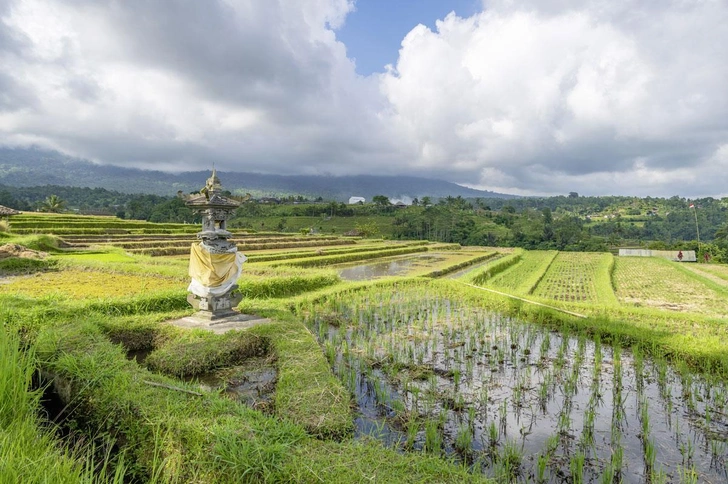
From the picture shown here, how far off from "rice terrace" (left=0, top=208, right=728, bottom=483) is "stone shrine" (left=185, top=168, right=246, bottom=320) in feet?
2.65

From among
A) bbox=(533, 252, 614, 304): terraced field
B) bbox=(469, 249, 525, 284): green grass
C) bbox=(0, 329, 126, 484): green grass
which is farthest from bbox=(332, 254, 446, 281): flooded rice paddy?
bbox=(0, 329, 126, 484): green grass

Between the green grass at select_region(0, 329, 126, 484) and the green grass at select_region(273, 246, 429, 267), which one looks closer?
the green grass at select_region(0, 329, 126, 484)

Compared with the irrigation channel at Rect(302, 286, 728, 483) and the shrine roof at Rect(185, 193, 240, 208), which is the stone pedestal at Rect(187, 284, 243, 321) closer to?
the shrine roof at Rect(185, 193, 240, 208)

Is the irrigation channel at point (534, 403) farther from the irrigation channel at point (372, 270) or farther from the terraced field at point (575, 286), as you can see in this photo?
the irrigation channel at point (372, 270)

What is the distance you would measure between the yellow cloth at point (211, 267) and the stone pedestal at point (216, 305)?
31cm

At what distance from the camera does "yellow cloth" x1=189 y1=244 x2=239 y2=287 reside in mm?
8391

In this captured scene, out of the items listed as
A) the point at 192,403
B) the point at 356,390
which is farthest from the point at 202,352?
the point at 356,390

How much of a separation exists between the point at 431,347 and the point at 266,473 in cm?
585

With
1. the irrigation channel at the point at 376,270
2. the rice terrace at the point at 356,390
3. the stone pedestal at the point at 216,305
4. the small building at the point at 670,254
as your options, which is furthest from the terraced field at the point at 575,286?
the small building at the point at 670,254

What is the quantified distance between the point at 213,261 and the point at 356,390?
4.13 metres

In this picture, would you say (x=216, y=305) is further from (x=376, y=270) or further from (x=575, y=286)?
(x=575, y=286)

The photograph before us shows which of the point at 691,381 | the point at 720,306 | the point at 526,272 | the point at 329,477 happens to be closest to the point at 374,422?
the point at 329,477

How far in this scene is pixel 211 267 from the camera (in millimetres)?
8344

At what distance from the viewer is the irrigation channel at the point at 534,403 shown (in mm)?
4547
